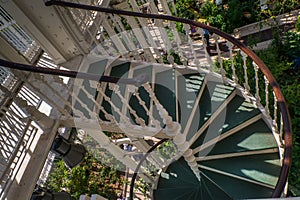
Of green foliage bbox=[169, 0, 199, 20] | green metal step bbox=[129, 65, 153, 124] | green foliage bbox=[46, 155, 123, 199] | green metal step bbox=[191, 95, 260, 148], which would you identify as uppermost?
green foliage bbox=[169, 0, 199, 20]

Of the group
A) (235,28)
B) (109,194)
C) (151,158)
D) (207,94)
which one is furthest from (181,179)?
(235,28)

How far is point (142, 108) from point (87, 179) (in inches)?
71.4

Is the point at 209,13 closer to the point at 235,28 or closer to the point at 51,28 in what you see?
the point at 235,28

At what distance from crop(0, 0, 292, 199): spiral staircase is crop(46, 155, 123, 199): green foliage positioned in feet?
2.66

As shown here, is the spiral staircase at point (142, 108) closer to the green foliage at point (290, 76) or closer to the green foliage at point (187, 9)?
the green foliage at point (290, 76)

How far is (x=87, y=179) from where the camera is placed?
4508 mm

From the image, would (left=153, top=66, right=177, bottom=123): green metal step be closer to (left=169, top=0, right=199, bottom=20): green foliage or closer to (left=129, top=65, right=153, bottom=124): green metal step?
(left=129, top=65, right=153, bottom=124): green metal step

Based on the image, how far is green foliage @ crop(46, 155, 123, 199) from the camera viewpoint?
437cm

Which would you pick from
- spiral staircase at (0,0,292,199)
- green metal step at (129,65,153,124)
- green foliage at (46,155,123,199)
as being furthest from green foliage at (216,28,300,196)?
green foliage at (46,155,123,199)

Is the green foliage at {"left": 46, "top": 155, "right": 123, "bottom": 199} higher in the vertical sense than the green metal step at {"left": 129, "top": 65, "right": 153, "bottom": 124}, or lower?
lower

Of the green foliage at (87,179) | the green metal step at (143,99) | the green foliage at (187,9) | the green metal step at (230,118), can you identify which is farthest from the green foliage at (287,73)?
the green foliage at (87,179)

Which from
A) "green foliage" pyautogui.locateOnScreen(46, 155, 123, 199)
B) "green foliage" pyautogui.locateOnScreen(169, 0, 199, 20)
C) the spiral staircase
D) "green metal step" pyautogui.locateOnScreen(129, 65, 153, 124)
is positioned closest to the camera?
the spiral staircase

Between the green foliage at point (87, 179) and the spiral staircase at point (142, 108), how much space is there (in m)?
0.81

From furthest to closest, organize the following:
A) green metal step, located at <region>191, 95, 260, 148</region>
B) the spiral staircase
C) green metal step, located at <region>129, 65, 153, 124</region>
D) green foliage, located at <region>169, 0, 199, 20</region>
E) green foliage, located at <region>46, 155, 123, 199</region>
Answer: green foliage, located at <region>169, 0, 199, 20</region> < green foliage, located at <region>46, 155, 123, 199</region> < green metal step, located at <region>129, 65, 153, 124</region> < green metal step, located at <region>191, 95, 260, 148</region> < the spiral staircase
